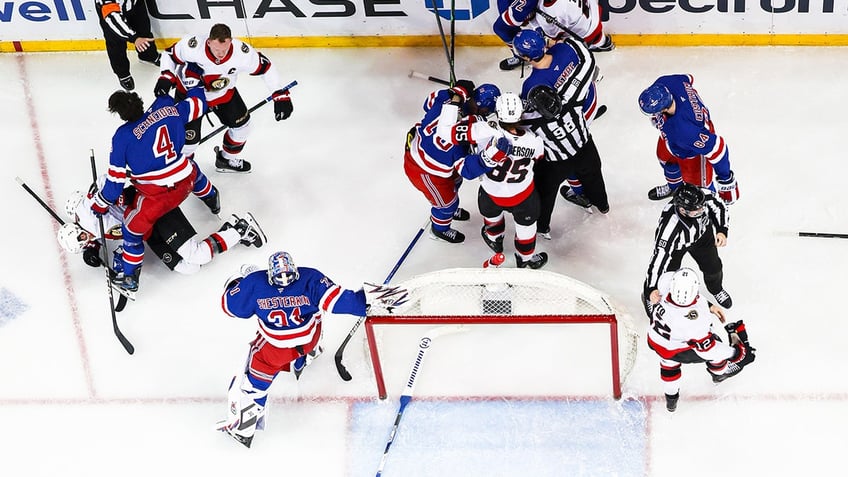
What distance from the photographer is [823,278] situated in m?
5.36

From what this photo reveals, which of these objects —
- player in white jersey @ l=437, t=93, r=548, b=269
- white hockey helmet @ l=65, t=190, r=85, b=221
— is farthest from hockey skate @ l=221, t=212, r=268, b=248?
player in white jersey @ l=437, t=93, r=548, b=269

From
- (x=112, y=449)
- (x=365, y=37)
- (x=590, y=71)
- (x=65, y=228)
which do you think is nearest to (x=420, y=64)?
(x=365, y=37)

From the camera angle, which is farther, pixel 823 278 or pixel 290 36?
pixel 290 36

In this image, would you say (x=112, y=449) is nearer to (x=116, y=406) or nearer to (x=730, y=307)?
(x=116, y=406)

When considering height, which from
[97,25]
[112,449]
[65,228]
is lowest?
[112,449]

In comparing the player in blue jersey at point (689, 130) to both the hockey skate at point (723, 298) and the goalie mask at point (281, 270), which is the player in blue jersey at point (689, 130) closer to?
the hockey skate at point (723, 298)

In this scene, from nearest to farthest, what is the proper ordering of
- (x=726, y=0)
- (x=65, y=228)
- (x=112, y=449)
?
(x=112, y=449) → (x=65, y=228) → (x=726, y=0)

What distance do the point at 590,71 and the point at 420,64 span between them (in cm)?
152

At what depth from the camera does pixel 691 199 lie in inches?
181

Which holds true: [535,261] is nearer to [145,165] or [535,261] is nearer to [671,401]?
[671,401]

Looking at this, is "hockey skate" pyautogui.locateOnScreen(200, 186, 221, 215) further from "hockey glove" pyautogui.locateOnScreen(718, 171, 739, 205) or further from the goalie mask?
"hockey glove" pyautogui.locateOnScreen(718, 171, 739, 205)

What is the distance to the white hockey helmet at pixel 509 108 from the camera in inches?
186

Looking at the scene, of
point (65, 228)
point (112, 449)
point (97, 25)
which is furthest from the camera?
point (97, 25)

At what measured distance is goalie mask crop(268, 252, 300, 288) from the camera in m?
4.52
